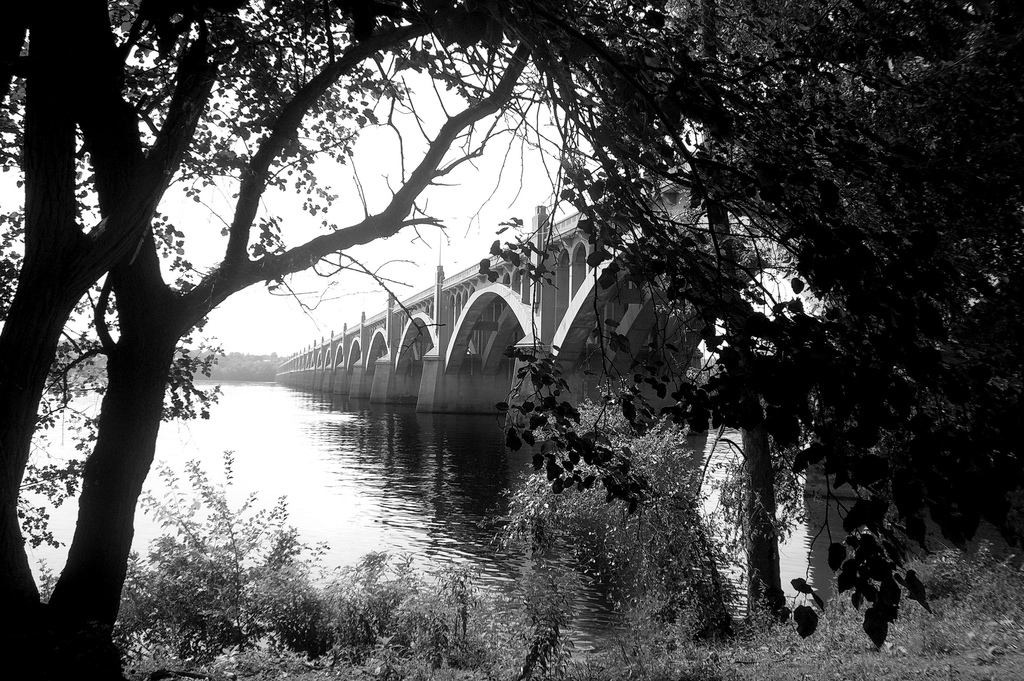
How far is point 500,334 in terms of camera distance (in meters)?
46.9

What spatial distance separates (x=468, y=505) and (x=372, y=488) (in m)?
3.38

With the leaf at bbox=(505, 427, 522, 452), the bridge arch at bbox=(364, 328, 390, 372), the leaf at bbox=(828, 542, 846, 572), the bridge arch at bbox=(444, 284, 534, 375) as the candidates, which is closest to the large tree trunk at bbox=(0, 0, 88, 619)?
the leaf at bbox=(505, 427, 522, 452)

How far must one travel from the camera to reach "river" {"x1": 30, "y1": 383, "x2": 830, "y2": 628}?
12.3 meters

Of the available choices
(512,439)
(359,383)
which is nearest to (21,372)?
(512,439)

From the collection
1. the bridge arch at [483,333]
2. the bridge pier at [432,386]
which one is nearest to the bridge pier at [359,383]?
the bridge pier at [432,386]

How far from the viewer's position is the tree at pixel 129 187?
3713mm

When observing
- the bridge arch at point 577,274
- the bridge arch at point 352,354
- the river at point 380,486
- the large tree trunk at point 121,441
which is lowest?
the river at point 380,486

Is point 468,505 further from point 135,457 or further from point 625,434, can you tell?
point 135,457

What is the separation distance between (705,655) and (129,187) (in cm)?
651

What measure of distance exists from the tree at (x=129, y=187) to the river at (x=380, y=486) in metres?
1.74

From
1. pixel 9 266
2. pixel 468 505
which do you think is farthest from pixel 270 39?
pixel 468 505

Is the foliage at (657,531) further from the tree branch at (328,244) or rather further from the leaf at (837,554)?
the leaf at (837,554)

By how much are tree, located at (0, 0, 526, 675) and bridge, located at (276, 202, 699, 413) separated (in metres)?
1.05

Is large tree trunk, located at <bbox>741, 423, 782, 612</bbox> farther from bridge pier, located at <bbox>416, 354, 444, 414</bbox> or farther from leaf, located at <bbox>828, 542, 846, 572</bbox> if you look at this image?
bridge pier, located at <bbox>416, 354, 444, 414</bbox>
